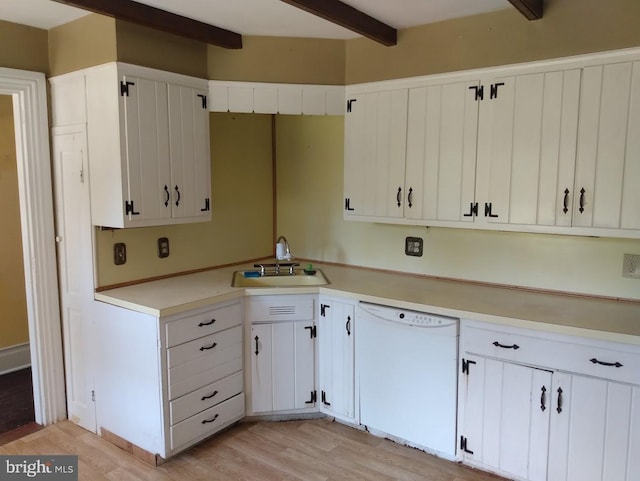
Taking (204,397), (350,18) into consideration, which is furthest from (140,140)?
(204,397)

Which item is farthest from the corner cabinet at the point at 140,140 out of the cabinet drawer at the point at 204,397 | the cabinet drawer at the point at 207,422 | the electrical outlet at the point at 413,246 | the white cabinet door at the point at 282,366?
the electrical outlet at the point at 413,246

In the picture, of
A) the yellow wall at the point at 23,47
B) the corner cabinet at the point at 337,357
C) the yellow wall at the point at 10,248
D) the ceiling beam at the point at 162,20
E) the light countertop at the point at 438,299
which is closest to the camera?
the light countertop at the point at 438,299

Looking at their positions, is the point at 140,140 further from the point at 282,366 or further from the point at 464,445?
the point at 464,445

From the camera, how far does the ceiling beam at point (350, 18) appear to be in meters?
2.35

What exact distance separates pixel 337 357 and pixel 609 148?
6.14 ft

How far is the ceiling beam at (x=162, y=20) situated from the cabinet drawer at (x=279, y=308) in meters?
1.59

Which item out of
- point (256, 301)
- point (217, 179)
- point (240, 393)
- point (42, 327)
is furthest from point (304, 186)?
point (42, 327)

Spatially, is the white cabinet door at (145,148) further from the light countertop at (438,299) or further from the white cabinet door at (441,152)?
the white cabinet door at (441,152)

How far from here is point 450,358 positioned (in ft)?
8.46

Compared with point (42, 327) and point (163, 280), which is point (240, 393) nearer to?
point (163, 280)

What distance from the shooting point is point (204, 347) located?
2795mm

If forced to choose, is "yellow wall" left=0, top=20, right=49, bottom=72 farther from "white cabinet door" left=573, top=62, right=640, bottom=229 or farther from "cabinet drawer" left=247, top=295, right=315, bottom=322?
"white cabinet door" left=573, top=62, right=640, bottom=229

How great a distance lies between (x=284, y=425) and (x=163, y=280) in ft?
4.02

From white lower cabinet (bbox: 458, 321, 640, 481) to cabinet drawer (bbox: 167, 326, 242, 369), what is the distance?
1332 millimetres
